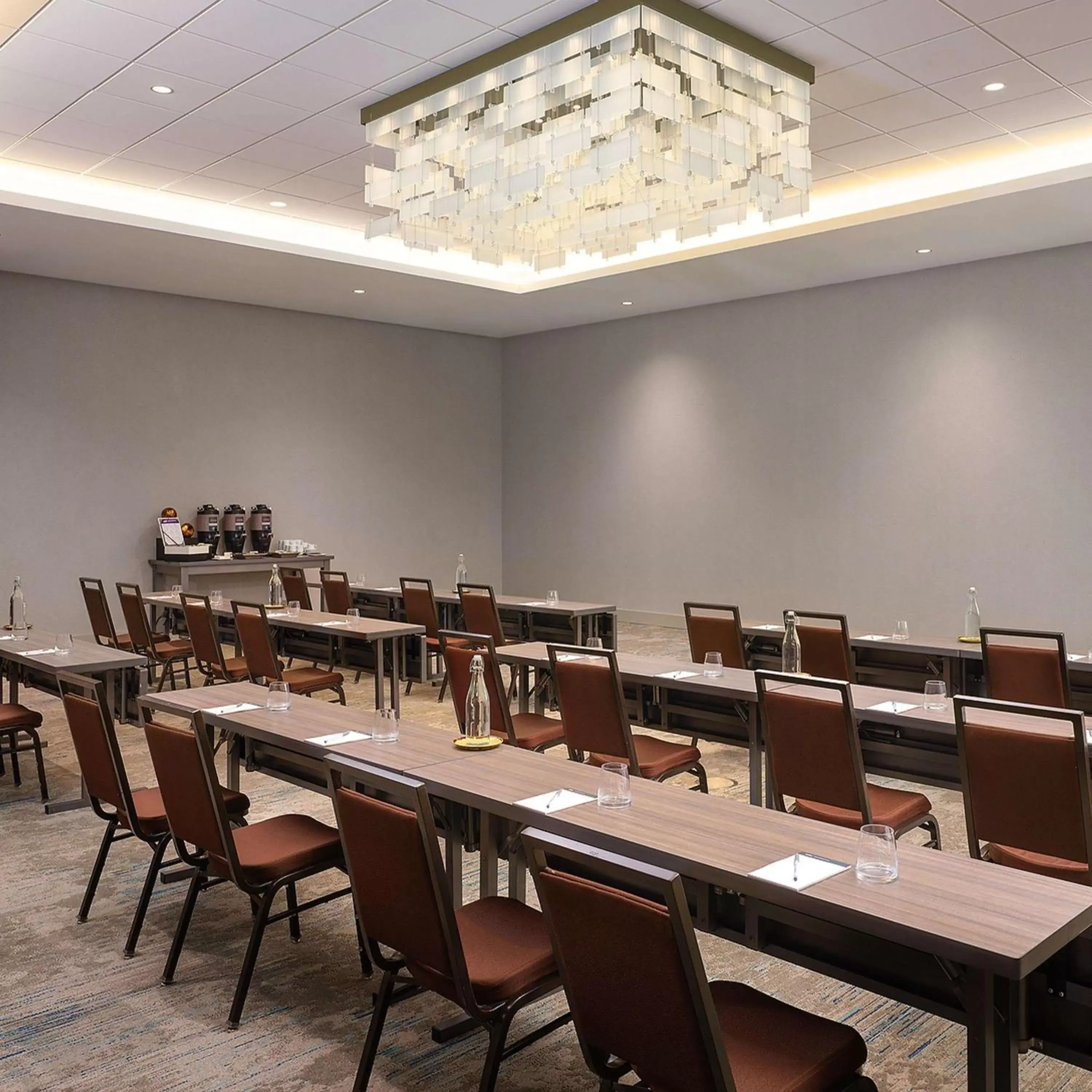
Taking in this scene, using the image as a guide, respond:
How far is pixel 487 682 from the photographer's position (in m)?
4.33

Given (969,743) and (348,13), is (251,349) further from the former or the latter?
(969,743)

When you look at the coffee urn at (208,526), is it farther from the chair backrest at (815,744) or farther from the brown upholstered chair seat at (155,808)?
the chair backrest at (815,744)

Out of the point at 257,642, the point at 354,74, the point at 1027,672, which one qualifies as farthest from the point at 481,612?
the point at 1027,672

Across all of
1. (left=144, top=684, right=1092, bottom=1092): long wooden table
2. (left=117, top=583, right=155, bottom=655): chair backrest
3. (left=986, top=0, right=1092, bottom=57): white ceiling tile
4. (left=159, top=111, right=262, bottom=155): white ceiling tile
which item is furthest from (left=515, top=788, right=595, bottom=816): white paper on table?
(left=159, top=111, right=262, bottom=155): white ceiling tile

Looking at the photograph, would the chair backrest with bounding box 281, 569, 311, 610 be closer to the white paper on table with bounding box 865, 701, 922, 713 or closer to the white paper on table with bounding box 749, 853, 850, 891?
the white paper on table with bounding box 865, 701, 922, 713

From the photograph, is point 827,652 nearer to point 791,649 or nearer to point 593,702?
point 791,649

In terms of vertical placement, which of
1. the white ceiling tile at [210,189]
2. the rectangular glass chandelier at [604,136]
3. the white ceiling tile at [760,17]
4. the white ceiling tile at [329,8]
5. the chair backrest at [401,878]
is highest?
the white ceiling tile at [210,189]

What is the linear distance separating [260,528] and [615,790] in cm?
870

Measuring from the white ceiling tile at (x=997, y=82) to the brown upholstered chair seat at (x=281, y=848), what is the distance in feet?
17.4

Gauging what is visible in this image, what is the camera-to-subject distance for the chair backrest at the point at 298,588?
8438mm

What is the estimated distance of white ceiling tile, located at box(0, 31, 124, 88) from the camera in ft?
17.1

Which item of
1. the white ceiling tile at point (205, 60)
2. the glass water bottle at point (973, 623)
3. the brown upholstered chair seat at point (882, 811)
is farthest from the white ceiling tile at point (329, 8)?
the glass water bottle at point (973, 623)

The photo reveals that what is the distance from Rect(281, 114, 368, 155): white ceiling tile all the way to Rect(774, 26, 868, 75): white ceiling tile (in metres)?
2.65

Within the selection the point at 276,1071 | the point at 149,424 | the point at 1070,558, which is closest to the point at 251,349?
the point at 149,424
